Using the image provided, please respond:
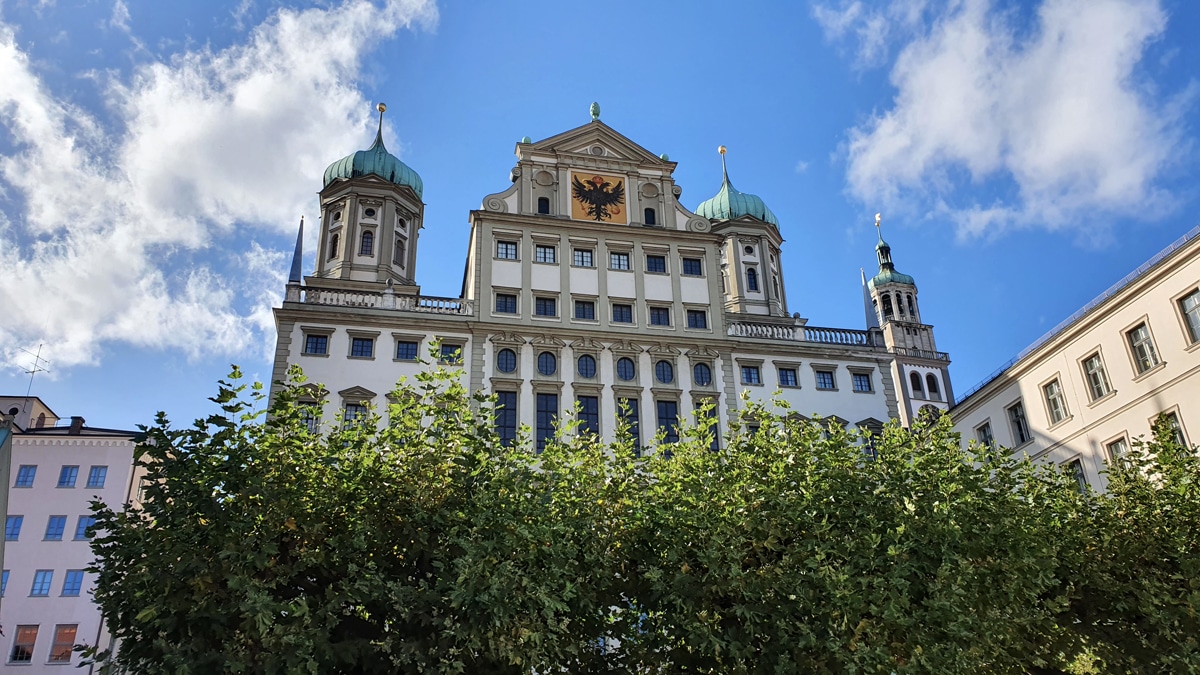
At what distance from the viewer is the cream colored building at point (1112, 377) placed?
3145 centimetres

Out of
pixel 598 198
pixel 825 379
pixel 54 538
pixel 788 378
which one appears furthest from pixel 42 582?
pixel 825 379

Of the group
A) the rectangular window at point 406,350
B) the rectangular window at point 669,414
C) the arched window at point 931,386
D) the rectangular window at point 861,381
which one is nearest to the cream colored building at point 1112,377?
the rectangular window at point 861,381

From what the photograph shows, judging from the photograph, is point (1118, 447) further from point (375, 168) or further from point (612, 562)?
point (375, 168)

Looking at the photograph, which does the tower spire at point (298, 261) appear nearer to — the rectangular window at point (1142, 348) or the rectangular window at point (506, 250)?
the rectangular window at point (506, 250)

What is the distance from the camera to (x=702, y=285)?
1839 inches

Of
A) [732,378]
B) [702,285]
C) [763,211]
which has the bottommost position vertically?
[732,378]

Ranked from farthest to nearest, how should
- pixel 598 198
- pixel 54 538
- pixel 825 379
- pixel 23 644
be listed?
pixel 54 538, pixel 598 198, pixel 23 644, pixel 825 379

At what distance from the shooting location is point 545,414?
135ft

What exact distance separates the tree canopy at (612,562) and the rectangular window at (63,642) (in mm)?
34324

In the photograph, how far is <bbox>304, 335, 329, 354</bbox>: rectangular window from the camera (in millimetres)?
41344

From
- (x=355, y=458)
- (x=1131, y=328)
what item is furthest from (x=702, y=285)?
(x=355, y=458)

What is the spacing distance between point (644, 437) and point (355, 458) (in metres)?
21.9

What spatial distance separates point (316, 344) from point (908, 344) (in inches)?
2918

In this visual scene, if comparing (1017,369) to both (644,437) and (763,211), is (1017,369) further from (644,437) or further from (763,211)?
(763,211)
